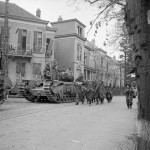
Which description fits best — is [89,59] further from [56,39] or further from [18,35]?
[18,35]

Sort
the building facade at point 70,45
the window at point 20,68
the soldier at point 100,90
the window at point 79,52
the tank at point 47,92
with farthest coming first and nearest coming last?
1. the window at point 79,52
2. the building facade at point 70,45
3. the window at point 20,68
4. the soldier at point 100,90
5. the tank at point 47,92

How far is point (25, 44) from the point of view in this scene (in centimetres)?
3148

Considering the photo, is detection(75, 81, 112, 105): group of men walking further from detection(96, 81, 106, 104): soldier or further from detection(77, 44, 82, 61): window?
detection(77, 44, 82, 61): window

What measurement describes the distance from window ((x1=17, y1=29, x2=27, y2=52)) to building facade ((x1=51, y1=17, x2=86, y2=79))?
8264 millimetres

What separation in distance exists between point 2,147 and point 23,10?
3002 cm

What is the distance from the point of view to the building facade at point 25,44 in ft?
100

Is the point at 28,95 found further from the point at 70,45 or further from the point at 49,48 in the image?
the point at 70,45

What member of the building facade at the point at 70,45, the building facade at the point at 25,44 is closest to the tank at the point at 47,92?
the building facade at the point at 25,44

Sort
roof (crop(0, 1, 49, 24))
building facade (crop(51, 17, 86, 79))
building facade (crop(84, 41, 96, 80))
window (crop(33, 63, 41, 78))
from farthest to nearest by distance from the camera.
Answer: building facade (crop(84, 41, 96, 80))
building facade (crop(51, 17, 86, 79))
window (crop(33, 63, 41, 78))
roof (crop(0, 1, 49, 24))

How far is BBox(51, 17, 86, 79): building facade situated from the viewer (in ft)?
127

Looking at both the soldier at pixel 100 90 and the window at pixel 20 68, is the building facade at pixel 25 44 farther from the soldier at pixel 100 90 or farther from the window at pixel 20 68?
the soldier at pixel 100 90

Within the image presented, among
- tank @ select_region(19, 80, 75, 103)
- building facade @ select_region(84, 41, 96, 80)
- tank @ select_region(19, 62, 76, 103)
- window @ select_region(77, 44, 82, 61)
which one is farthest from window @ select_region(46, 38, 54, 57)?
tank @ select_region(19, 80, 75, 103)

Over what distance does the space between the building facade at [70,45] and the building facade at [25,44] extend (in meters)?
6.65

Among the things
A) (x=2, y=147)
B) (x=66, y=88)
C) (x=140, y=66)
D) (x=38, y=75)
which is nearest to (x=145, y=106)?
(x=140, y=66)
